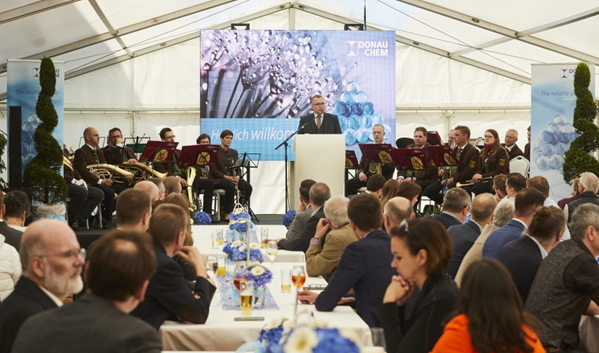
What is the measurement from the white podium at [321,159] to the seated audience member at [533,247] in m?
5.46

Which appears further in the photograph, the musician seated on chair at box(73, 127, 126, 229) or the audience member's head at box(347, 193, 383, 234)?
the musician seated on chair at box(73, 127, 126, 229)

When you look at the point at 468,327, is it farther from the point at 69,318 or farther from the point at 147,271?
the point at 69,318

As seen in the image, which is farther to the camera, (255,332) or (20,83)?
(20,83)

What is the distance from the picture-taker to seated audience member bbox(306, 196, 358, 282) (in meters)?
3.84

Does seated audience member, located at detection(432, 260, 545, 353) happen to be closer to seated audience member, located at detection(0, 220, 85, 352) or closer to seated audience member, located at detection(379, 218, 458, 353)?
seated audience member, located at detection(379, 218, 458, 353)

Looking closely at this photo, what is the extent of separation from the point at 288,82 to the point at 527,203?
950 cm

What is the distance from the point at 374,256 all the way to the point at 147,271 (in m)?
1.63

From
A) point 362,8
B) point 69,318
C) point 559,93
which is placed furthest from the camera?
point 362,8

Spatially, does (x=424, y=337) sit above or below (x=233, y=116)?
below

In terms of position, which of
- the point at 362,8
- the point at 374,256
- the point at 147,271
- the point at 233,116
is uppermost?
the point at 362,8

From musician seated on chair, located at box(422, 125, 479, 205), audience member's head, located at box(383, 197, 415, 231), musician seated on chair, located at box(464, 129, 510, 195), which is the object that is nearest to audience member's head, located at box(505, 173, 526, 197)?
audience member's head, located at box(383, 197, 415, 231)

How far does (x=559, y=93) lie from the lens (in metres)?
9.95

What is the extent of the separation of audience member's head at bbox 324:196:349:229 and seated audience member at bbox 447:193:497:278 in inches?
28.3

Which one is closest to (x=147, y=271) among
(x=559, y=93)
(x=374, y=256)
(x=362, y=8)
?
(x=374, y=256)
